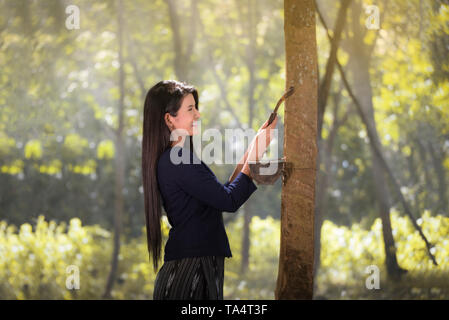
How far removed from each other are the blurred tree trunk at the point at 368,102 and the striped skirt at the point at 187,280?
13.0 ft

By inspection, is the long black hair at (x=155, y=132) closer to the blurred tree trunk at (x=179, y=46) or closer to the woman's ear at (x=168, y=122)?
the woman's ear at (x=168, y=122)

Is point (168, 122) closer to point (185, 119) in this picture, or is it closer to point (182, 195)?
point (185, 119)

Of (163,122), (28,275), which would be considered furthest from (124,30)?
(163,122)

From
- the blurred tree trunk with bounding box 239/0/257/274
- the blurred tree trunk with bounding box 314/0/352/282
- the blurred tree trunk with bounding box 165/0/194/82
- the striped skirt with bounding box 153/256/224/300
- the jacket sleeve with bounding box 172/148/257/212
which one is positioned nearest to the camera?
the jacket sleeve with bounding box 172/148/257/212

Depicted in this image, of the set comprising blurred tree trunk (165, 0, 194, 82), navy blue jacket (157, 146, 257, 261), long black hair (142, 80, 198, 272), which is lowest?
navy blue jacket (157, 146, 257, 261)

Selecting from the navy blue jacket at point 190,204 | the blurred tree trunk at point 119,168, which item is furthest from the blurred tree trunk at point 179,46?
the navy blue jacket at point 190,204

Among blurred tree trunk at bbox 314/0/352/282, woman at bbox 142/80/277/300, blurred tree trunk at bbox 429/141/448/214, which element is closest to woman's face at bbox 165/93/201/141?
woman at bbox 142/80/277/300

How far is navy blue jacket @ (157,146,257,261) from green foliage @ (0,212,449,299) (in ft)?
11.9

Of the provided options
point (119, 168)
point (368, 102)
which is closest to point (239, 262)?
point (119, 168)

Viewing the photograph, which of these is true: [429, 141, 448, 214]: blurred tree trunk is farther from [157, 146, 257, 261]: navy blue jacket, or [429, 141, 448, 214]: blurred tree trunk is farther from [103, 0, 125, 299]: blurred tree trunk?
[103, 0, 125, 299]: blurred tree trunk

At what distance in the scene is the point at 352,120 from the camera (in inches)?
276

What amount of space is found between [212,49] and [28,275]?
4026 mm

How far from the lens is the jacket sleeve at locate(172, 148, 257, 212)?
1.93 metres
